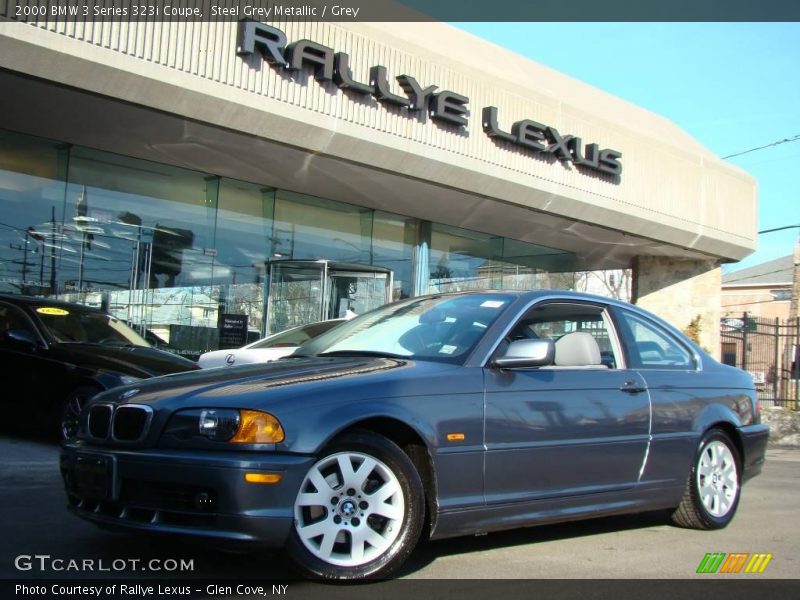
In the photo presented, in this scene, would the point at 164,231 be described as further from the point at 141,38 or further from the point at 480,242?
the point at 480,242

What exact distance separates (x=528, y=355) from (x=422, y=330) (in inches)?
28.3

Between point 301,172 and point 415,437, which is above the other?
point 301,172

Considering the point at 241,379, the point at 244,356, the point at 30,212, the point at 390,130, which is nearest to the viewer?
the point at 241,379

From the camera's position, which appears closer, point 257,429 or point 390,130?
point 257,429

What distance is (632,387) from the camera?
17.2 ft

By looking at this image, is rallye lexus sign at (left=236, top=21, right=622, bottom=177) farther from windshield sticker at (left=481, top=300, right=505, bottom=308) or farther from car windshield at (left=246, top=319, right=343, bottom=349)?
windshield sticker at (left=481, top=300, right=505, bottom=308)

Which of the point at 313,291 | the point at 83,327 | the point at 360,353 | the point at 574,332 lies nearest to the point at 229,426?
the point at 360,353

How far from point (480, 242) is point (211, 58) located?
9104 millimetres

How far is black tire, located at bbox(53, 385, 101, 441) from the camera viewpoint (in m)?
7.81

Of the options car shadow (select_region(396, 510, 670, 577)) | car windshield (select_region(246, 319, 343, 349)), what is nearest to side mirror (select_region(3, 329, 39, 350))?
car windshield (select_region(246, 319, 343, 349))

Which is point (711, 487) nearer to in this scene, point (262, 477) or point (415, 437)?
point (415, 437)

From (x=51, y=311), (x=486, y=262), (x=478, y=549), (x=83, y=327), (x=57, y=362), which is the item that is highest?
(x=486, y=262)

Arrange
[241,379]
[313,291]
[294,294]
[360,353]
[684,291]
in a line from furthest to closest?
[684,291]
[313,291]
[294,294]
[360,353]
[241,379]

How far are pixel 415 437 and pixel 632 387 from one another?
1.70 m
